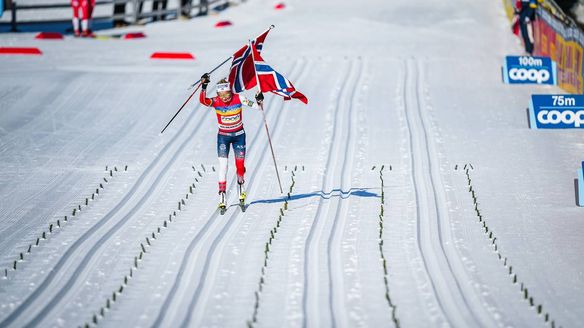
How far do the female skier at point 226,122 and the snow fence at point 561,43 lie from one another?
27.0ft

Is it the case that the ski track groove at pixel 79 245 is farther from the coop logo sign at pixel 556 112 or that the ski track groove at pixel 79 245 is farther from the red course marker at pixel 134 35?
the red course marker at pixel 134 35

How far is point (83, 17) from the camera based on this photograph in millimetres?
27625

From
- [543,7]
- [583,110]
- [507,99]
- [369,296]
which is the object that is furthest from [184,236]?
[543,7]

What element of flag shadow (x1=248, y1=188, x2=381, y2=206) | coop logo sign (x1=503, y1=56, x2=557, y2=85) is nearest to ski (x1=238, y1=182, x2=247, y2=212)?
flag shadow (x1=248, y1=188, x2=381, y2=206)

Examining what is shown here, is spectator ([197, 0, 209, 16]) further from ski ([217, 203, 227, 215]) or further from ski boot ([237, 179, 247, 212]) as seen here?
ski ([217, 203, 227, 215])

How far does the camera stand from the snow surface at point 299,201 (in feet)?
33.4

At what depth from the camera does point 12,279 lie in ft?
35.4

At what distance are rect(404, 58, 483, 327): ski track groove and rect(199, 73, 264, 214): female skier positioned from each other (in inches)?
97.4

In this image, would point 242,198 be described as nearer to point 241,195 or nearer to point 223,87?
point 241,195

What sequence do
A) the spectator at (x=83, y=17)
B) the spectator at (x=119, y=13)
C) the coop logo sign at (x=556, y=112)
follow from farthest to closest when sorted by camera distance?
the spectator at (x=119, y=13) < the spectator at (x=83, y=17) < the coop logo sign at (x=556, y=112)

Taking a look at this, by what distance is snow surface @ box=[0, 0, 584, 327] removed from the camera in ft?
33.4

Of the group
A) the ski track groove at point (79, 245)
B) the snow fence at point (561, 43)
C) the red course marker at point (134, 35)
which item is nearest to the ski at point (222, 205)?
the ski track groove at point (79, 245)

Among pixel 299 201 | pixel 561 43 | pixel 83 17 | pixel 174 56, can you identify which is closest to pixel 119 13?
pixel 83 17

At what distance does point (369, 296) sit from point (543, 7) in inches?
588
